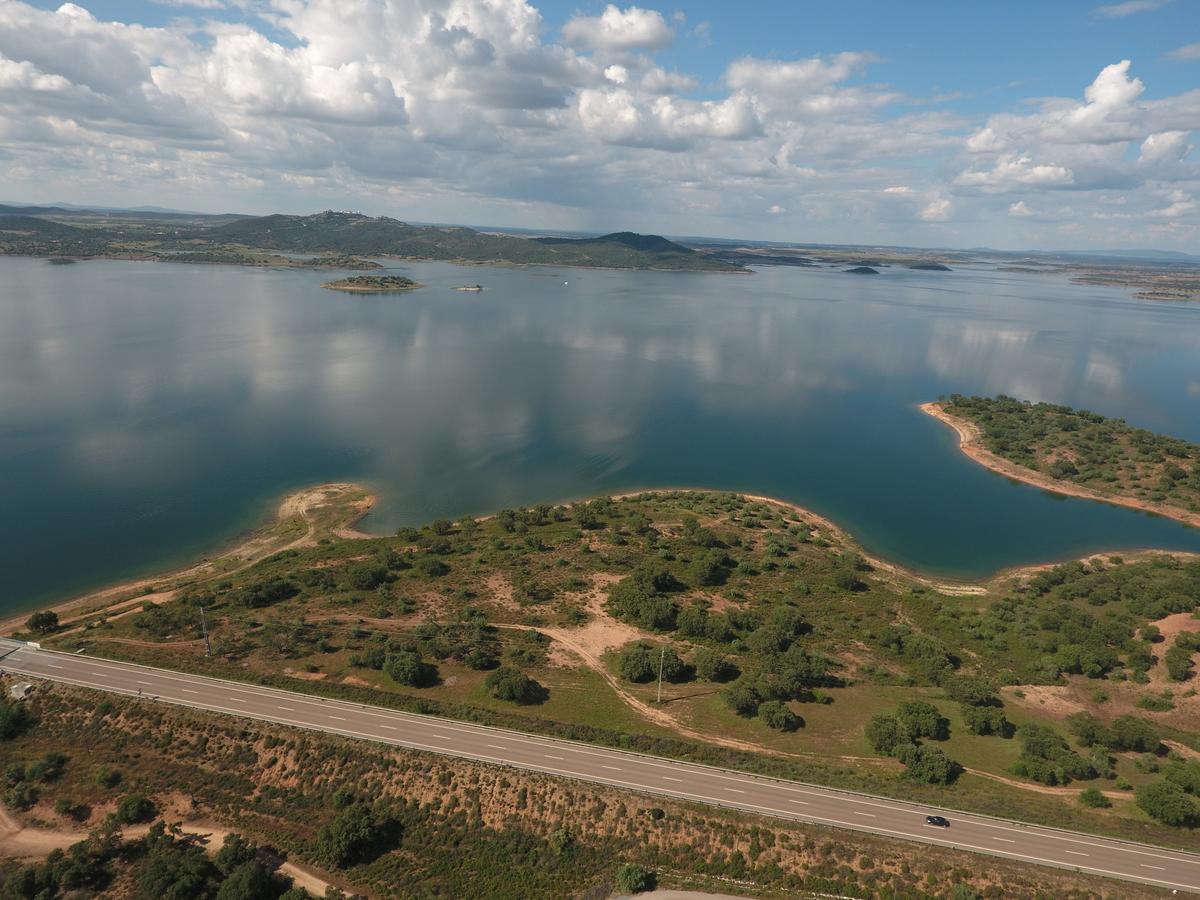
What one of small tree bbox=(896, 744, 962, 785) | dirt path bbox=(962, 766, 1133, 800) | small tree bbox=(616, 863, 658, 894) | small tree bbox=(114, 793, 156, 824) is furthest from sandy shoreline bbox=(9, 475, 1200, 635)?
small tree bbox=(616, 863, 658, 894)

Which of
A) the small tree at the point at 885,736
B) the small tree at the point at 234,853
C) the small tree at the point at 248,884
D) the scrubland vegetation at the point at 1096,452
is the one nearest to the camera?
the small tree at the point at 248,884

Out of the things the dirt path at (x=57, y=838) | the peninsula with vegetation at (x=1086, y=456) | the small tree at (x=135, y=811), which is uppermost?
the peninsula with vegetation at (x=1086, y=456)

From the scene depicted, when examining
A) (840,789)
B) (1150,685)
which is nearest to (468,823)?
(840,789)

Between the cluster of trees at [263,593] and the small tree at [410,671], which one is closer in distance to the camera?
the small tree at [410,671]

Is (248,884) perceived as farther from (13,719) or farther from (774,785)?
(774,785)

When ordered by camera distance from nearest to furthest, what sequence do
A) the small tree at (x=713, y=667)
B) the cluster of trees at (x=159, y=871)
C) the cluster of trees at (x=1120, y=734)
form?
the cluster of trees at (x=159, y=871) → the cluster of trees at (x=1120, y=734) → the small tree at (x=713, y=667)

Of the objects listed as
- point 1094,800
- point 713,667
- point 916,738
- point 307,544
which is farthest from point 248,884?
point 1094,800

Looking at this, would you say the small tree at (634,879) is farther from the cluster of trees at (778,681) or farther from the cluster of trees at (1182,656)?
the cluster of trees at (1182,656)

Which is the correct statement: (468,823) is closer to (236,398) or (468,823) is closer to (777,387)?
(236,398)

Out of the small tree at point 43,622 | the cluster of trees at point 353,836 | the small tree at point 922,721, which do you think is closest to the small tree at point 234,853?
the cluster of trees at point 353,836
